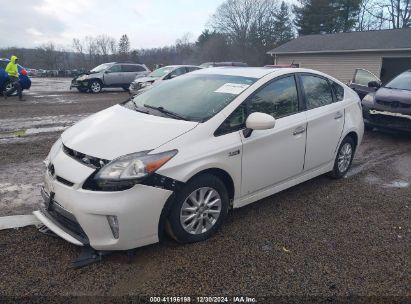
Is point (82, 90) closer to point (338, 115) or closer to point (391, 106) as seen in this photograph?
point (391, 106)

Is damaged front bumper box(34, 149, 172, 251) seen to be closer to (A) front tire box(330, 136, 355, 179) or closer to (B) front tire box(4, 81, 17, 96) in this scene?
(A) front tire box(330, 136, 355, 179)

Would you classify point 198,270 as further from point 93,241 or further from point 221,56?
point 221,56

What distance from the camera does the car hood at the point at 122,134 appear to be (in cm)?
307

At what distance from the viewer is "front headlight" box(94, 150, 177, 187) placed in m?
2.87

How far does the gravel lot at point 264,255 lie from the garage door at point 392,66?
67.5ft

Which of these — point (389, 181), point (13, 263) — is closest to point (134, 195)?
point (13, 263)

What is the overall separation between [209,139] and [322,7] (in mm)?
46670

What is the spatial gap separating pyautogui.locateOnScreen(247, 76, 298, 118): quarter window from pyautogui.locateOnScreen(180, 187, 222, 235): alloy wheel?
0.99 metres

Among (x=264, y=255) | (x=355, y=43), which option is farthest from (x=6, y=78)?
(x=355, y=43)

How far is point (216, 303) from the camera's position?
2645 millimetres

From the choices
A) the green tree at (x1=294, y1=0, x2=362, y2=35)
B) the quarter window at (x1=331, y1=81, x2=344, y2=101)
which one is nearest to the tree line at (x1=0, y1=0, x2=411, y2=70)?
the green tree at (x1=294, y1=0, x2=362, y2=35)

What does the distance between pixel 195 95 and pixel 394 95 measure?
5.90 meters

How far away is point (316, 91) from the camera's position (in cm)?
469

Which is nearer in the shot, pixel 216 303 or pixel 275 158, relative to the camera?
pixel 216 303
